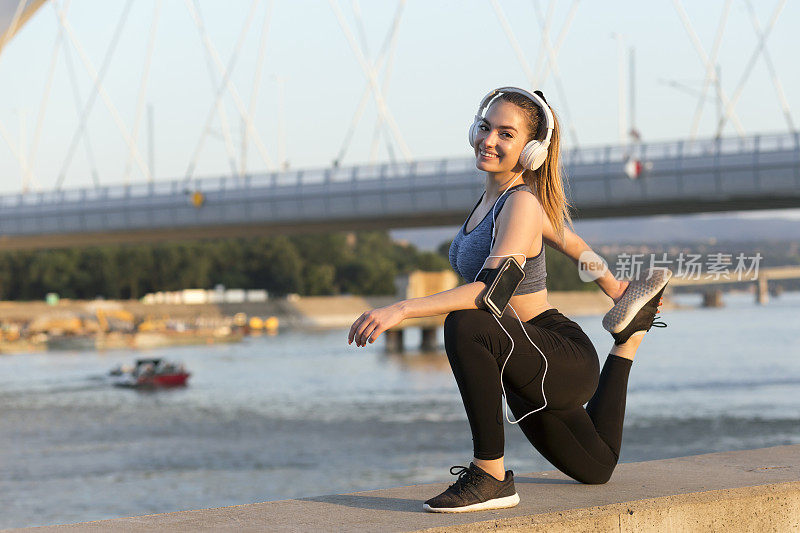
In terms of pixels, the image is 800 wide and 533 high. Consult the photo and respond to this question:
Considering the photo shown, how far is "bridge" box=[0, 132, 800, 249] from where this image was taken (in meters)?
35.0

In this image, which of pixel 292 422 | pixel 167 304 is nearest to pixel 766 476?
pixel 292 422

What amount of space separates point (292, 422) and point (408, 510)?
37.3 m

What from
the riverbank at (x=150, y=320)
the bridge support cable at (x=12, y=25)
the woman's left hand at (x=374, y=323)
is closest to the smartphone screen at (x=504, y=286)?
the woman's left hand at (x=374, y=323)

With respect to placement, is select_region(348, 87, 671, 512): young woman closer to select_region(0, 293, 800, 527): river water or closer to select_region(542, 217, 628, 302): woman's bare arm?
select_region(542, 217, 628, 302): woman's bare arm

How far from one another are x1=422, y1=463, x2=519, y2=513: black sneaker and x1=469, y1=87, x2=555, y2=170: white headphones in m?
1.15

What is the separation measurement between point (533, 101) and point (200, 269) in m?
111

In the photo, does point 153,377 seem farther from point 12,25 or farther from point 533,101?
point 533,101

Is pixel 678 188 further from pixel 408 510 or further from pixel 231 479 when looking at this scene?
pixel 408 510

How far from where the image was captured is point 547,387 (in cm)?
443

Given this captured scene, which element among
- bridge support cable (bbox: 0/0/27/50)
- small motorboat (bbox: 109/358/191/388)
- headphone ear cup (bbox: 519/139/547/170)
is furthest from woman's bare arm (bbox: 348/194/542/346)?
small motorboat (bbox: 109/358/191/388)

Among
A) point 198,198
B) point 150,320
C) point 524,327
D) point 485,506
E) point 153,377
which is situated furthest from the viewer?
point 150,320

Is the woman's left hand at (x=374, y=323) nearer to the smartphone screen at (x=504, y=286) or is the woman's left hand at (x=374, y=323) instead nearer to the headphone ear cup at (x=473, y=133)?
the smartphone screen at (x=504, y=286)

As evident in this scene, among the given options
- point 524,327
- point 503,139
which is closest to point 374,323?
point 524,327

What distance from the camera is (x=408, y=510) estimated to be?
165 inches
